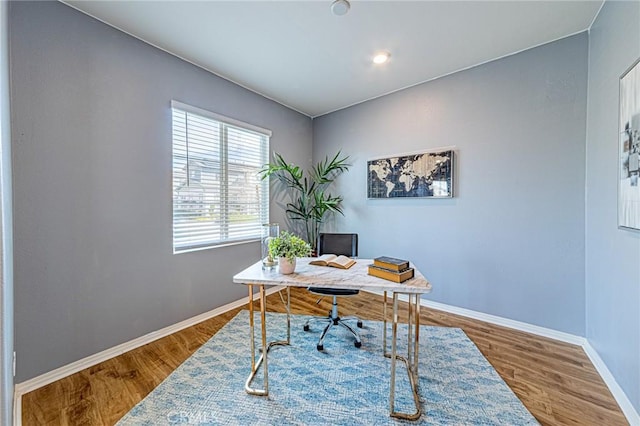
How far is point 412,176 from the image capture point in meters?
3.23

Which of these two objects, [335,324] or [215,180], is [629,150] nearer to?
[335,324]

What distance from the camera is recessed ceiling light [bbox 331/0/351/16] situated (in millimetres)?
1921

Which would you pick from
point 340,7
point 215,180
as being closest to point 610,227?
point 340,7

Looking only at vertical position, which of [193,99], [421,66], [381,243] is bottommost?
[381,243]

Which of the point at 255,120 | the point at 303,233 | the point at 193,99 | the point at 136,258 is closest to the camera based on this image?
the point at 136,258

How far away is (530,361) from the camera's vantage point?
2.09 m

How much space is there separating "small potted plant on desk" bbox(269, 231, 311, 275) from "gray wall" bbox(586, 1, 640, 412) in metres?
1.97

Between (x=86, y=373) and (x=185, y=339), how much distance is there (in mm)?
682

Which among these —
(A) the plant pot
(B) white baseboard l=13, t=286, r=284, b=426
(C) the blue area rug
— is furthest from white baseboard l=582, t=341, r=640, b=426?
(B) white baseboard l=13, t=286, r=284, b=426

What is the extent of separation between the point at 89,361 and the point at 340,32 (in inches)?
129

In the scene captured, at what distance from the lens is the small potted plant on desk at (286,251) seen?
1.75 meters

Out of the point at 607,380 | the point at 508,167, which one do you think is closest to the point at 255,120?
the point at 508,167

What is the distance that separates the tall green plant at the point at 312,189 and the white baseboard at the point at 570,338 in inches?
61.9

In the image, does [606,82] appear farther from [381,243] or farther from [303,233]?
[303,233]
